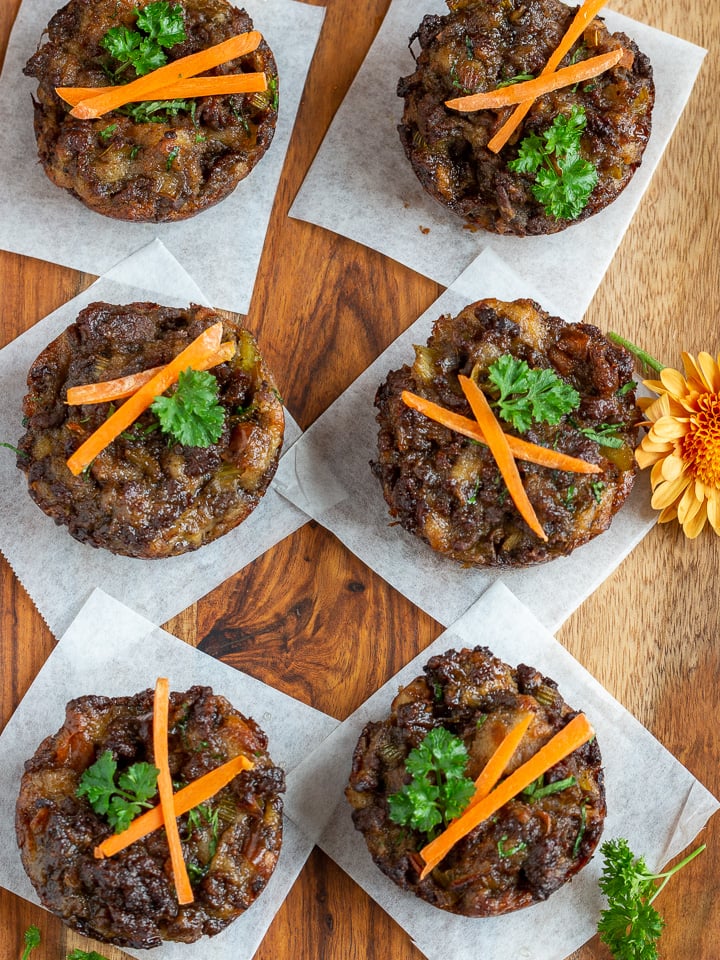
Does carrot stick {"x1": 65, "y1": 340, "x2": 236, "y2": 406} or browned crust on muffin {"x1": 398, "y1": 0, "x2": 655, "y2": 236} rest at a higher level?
browned crust on muffin {"x1": 398, "y1": 0, "x2": 655, "y2": 236}

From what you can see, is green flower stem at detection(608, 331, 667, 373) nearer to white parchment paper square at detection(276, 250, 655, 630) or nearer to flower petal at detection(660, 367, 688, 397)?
flower petal at detection(660, 367, 688, 397)

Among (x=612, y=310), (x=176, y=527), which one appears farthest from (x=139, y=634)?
(x=612, y=310)

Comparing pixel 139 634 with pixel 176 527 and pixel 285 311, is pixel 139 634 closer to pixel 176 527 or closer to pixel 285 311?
pixel 176 527

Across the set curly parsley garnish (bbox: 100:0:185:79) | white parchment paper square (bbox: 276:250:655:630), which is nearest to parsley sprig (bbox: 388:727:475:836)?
white parchment paper square (bbox: 276:250:655:630)

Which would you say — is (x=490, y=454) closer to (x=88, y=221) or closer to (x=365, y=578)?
(x=365, y=578)

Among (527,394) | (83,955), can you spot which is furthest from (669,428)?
(83,955)
